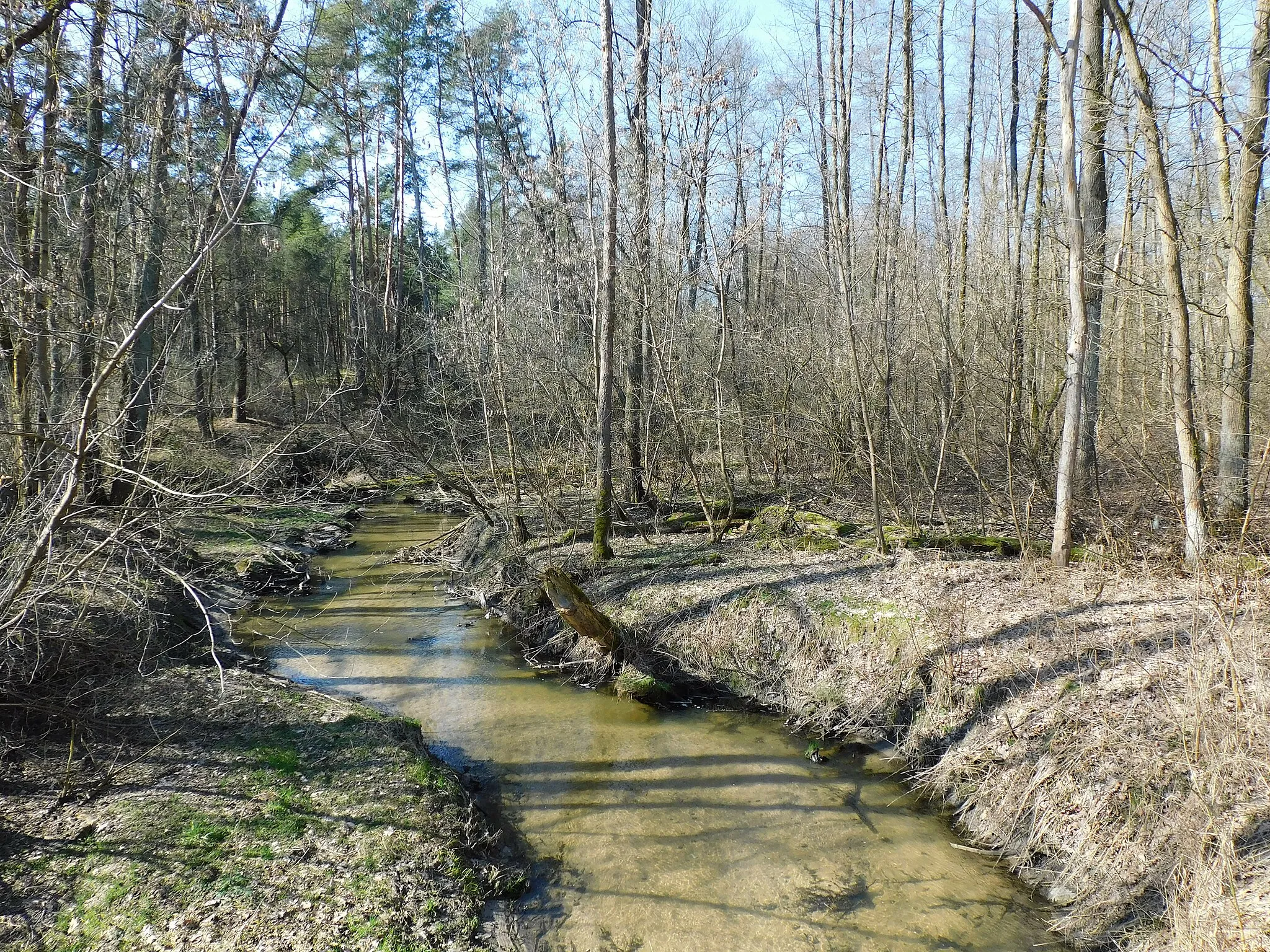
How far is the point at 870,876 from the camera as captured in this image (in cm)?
487

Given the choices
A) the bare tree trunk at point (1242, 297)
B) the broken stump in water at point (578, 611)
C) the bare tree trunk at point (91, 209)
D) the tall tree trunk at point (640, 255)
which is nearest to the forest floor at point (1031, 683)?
the broken stump in water at point (578, 611)

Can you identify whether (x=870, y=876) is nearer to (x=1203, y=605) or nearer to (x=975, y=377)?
(x=1203, y=605)

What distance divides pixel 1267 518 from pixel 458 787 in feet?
23.2

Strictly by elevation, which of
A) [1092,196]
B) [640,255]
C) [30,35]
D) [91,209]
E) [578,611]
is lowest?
[578,611]

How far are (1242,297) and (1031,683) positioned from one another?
4.37 metres

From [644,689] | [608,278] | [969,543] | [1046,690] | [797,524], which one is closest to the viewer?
[1046,690]

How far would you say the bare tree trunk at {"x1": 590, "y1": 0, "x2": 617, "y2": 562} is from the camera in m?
9.06

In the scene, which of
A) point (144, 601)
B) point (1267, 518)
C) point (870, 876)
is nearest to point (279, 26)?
point (144, 601)

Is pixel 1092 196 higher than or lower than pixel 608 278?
higher

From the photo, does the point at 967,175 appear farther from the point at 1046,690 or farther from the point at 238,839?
the point at 238,839

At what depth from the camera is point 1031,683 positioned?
18.4 ft

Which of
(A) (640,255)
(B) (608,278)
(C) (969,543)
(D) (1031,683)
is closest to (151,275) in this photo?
(B) (608,278)

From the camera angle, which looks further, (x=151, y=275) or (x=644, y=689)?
(x=151, y=275)

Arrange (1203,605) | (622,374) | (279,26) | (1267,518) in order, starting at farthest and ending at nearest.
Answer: (622,374), (1267,518), (1203,605), (279,26)
